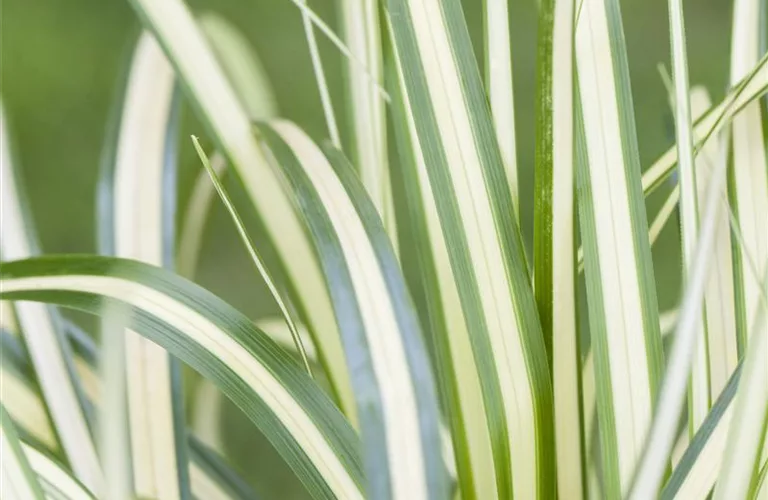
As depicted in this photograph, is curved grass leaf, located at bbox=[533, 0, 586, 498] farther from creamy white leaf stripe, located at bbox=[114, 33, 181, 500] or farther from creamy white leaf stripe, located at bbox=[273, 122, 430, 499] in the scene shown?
creamy white leaf stripe, located at bbox=[114, 33, 181, 500]

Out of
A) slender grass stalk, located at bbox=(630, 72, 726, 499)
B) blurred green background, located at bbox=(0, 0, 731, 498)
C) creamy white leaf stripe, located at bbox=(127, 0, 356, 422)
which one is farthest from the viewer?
blurred green background, located at bbox=(0, 0, 731, 498)

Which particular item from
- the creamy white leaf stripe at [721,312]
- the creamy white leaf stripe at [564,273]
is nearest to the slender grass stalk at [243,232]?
the creamy white leaf stripe at [564,273]

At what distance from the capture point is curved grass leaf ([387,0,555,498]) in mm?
Answer: 300

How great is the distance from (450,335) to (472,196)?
2.6 inches

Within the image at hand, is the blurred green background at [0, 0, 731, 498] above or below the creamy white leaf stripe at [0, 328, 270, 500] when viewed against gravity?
above

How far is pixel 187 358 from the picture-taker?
30cm

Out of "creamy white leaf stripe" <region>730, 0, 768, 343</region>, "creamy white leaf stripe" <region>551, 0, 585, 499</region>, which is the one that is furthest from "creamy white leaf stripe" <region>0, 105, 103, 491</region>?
"creamy white leaf stripe" <region>730, 0, 768, 343</region>

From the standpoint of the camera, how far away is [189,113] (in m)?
0.77

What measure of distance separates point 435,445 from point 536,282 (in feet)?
0.38

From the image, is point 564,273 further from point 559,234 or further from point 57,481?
point 57,481

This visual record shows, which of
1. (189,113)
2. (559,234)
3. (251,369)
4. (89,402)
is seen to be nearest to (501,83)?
(559,234)

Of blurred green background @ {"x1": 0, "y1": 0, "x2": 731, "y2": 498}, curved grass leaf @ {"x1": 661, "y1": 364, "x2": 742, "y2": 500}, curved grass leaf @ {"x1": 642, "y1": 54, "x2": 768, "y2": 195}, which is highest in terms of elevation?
blurred green background @ {"x1": 0, "y1": 0, "x2": 731, "y2": 498}

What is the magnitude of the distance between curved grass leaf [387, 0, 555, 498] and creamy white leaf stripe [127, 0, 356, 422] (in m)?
0.10

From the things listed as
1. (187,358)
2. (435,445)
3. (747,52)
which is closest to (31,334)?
(187,358)
